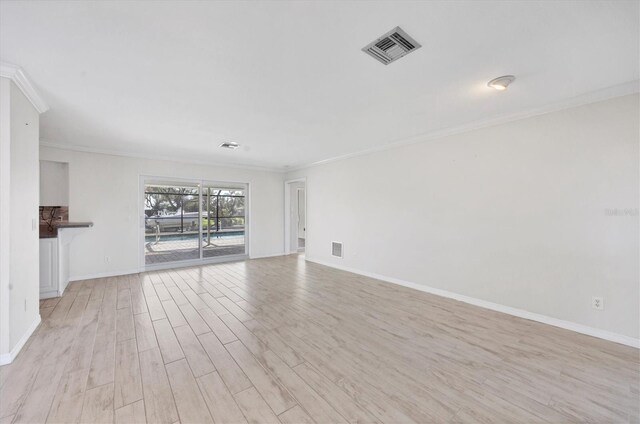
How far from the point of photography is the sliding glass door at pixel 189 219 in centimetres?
578

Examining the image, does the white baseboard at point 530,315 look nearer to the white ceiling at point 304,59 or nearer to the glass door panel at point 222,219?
the white ceiling at point 304,59

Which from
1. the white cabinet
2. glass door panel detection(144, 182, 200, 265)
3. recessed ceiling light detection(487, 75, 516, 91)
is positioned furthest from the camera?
glass door panel detection(144, 182, 200, 265)

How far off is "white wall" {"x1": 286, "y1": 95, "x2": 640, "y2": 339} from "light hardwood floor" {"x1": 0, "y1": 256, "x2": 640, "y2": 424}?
468 millimetres

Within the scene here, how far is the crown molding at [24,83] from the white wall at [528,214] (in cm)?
466

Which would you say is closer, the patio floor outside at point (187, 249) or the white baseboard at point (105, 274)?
the white baseboard at point (105, 274)

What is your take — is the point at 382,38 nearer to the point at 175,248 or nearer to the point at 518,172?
the point at 518,172

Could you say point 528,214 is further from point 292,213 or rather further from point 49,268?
point 49,268

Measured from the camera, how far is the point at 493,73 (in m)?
2.29

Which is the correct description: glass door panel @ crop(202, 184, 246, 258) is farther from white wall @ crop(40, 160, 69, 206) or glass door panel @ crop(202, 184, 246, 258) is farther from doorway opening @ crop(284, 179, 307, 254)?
white wall @ crop(40, 160, 69, 206)

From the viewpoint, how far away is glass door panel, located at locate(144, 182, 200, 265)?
5.70m

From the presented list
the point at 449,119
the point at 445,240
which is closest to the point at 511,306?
the point at 445,240

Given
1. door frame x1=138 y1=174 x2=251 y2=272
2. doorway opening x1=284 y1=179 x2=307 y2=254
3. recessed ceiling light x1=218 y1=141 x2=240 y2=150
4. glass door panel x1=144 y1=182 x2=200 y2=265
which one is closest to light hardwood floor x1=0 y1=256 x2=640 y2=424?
door frame x1=138 y1=174 x2=251 y2=272

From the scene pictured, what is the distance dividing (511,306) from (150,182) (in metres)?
6.91

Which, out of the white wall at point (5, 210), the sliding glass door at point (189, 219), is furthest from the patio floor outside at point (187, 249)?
the white wall at point (5, 210)
